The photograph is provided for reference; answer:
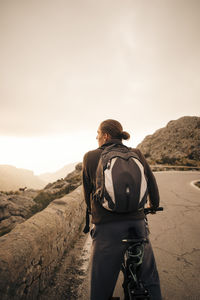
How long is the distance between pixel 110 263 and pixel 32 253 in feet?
4.08

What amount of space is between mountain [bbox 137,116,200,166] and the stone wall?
3720 centimetres

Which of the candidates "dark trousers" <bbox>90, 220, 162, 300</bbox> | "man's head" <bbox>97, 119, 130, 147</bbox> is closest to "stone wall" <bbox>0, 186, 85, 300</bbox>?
"dark trousers" <bbox>90, 220, 162, 300</bbox>

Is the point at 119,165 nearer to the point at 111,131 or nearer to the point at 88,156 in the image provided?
the point at 88,156

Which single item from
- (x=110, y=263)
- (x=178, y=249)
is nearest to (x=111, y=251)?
(x=110, y=263)

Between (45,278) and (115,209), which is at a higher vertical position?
(115,209)

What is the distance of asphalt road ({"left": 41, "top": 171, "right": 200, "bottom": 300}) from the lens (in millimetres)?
2348

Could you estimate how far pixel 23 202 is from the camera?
447 inches

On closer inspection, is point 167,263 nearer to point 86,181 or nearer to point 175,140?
point 86,181

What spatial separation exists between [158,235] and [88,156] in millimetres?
3873

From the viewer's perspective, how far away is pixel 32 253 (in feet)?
6.54

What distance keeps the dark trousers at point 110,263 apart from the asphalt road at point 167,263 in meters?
1.37

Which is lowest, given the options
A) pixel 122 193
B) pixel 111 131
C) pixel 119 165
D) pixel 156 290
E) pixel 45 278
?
pixel 45 278

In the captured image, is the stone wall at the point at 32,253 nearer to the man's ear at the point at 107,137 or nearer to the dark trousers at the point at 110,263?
the dark trousers at the point at 110,263

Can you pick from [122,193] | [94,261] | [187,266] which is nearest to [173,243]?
[187,266]
